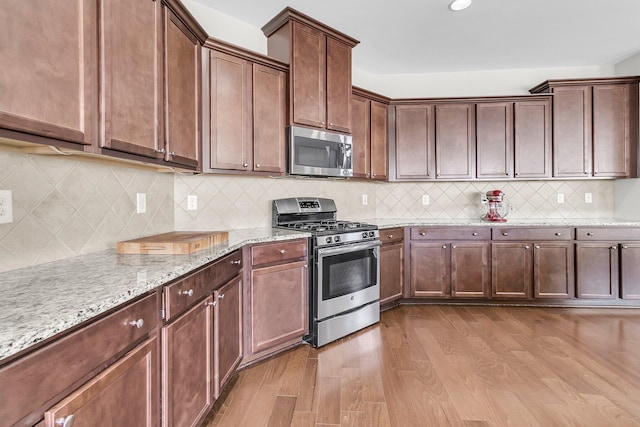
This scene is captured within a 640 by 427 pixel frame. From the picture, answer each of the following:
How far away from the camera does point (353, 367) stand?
7.50 feet

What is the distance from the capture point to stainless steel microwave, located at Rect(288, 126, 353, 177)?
273cm

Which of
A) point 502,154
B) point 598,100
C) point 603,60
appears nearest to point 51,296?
point 502,154

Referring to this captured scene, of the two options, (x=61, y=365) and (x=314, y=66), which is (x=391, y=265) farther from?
(x=61, y=365)

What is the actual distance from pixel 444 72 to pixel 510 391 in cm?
363

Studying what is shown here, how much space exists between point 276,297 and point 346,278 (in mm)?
693

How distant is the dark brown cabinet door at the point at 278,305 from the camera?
2.27m

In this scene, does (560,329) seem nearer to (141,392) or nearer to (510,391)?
(510,391)

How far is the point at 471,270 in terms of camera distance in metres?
3.56

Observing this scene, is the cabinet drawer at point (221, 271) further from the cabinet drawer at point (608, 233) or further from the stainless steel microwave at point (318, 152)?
the cabinet drawer at point (608, 233)

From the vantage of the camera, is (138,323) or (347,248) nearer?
(138,323)

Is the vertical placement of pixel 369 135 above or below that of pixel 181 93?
above

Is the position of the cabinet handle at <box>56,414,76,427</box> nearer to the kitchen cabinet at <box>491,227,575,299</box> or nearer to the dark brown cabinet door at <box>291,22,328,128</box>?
the dark brown cabinet door at <box>291,22,328,128</box>

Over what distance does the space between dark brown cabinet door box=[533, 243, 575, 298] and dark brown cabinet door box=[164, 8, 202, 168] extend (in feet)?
11.6

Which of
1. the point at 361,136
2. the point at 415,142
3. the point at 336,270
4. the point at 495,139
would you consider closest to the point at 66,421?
the point at 336,270
